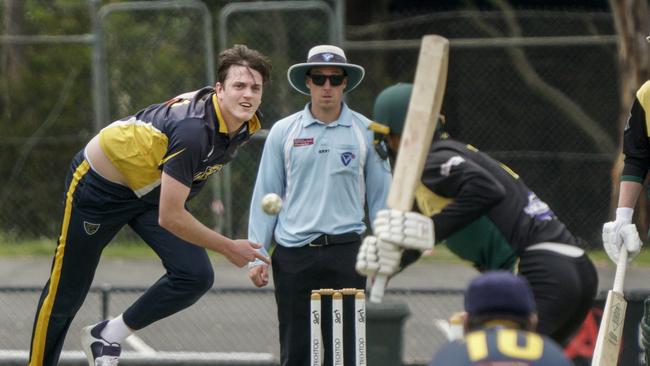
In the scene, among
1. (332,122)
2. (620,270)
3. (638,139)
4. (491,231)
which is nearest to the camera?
(491,231)

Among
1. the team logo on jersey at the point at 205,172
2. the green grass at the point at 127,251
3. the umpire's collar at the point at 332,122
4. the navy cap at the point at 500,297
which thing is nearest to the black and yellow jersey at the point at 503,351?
the navy cap at the point at 500,297

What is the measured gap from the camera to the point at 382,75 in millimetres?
16203

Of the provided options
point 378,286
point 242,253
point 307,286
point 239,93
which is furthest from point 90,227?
point 378,286

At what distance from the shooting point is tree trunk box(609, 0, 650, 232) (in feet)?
49.7

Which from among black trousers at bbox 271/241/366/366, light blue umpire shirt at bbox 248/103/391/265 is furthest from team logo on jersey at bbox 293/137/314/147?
black trousers at bbox 271/241/366/366

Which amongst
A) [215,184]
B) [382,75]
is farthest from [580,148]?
[215,184]

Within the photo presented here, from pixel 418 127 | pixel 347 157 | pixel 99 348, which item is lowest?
pixel 99 348

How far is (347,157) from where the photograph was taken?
8.09m

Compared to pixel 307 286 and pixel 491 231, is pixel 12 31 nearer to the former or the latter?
pixel 307 286

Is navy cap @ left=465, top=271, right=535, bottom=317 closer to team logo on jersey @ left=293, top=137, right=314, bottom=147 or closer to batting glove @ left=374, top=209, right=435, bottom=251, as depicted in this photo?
batting glove @ left=374, top=209, right=435, bottom=251

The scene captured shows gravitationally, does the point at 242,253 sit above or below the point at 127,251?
above

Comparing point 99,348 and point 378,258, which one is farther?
point 99,348

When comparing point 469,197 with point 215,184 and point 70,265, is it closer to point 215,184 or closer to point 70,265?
point 70,265

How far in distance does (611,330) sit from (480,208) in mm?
1332
